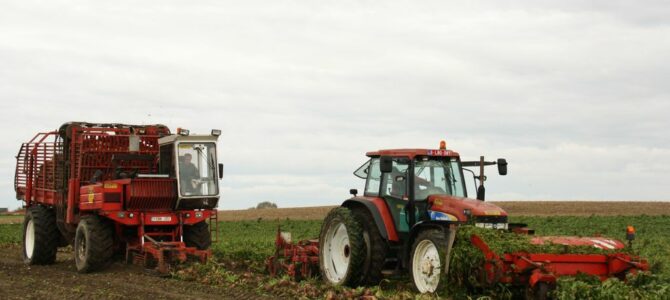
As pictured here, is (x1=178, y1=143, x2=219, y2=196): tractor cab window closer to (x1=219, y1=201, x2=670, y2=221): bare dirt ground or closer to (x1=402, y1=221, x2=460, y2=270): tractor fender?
(x1=402, y1=221, x2=460, y2=270): tractor fender

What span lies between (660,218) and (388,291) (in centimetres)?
3331

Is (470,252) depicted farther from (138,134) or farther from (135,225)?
(138,134)

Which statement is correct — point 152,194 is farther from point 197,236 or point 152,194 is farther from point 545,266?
point 545,266

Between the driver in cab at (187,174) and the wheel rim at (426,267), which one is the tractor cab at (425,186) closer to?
the wheel rim at (426,267)

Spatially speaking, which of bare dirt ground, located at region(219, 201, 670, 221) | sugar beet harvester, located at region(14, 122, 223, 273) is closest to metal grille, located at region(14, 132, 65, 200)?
sugar beet harvester, located at region(14, 122, 223, 273)

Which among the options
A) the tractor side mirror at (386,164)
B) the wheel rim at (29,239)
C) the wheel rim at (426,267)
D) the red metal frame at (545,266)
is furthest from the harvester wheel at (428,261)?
the wheel rim at (29,239)

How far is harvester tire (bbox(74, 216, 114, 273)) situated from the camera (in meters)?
16.0

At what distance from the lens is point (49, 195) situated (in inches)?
729

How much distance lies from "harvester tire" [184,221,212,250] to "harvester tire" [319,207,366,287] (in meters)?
4.63

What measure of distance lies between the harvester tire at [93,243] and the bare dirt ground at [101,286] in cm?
22

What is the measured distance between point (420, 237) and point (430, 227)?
24cm

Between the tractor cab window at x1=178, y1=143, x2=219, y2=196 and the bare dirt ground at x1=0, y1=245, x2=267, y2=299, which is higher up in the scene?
the tractor cab window at x1=178, y1=143, x2=219, y2=196

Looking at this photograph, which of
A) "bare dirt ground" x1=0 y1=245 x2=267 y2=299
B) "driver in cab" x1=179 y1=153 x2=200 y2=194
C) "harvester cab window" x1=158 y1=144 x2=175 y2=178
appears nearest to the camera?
"bare dirt ground" x1=0 y1=245 x2=267 y2=299

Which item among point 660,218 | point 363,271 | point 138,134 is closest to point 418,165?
point 363,271
